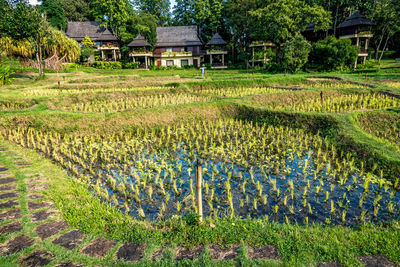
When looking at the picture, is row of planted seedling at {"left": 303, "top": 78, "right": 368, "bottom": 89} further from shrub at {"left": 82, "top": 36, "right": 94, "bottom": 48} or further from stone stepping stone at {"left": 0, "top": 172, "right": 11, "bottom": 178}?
shrub at {"left": 82, "top": 36, "right": 94, "bottom": 48}

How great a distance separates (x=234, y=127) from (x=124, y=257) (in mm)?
7511

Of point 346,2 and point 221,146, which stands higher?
point 346,2

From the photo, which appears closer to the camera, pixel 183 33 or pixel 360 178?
pixel 360 178

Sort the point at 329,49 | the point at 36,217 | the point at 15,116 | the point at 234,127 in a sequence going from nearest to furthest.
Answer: the point at 36,217, the point at 15,116, the point at 234,127, the point at 329,49

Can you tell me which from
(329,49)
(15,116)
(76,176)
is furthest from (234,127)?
(329,49)

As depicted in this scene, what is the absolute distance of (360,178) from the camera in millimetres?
5832

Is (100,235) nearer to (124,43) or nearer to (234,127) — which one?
(234,127)

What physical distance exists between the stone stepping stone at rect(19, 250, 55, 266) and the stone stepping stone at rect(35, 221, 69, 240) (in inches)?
12.7

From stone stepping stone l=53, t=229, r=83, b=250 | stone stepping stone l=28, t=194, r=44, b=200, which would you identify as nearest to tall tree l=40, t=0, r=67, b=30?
stone stepping stone l=28, t=194, r=44, b=200

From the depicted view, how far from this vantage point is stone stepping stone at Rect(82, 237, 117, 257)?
3.27 meters

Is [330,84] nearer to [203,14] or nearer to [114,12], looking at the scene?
[203,14]

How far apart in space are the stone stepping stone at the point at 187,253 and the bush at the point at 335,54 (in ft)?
94.3

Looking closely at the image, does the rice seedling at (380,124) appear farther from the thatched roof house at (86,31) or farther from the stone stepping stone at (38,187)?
the thatched roof house at (86,31)

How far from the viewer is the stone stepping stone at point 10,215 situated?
12.7 ft
